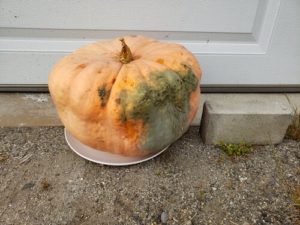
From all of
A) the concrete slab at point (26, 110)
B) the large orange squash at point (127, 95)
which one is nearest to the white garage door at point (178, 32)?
the concrete slab at point (26, 110)

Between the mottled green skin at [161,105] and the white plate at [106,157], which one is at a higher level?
the mottled green skin at [161,105]

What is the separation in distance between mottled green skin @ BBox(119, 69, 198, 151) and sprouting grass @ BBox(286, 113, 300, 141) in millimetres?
684

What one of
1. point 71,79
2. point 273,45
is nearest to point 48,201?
point 71,79

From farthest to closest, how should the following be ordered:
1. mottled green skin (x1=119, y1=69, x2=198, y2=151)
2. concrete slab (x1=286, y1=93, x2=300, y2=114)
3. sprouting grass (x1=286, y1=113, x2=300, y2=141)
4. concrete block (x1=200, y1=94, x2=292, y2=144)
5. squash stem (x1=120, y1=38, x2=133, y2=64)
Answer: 1. concrete slab (x1=286, y1=93, x2=300, y2=114)
2. sprouting grass (x1=286, y1=113, x2=300, y2=141)
3. concrete block (x1=200, y1=94, x2=292, y2=144)
4. squash stem (x1=120, y1=38, x2=133, y2=64)
5. mottled green skin (x1=119, y1=69, x2=198, y2=151)

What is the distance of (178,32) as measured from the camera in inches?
81.4

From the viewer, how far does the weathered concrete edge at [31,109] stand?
2.00 m

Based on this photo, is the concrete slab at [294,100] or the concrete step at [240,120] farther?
the concrete slab at [294,100]

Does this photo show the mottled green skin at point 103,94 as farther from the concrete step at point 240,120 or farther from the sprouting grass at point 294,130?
the sprouting grass at point 294,130

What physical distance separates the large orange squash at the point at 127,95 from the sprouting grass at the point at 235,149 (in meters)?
0.31

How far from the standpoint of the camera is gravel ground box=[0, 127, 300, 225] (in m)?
1.49

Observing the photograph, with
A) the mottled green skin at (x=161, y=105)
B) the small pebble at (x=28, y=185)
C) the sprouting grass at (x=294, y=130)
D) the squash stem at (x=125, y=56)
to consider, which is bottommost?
the small pebble at (x=28, y=185)

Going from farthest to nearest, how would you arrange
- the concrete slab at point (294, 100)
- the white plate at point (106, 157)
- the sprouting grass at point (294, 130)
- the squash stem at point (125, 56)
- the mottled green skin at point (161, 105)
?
the concrete slab at point (294, 100) < the sprouting grass at point (294, 130) < the white plate at point (106, 157) < the squash stem at point (125, 56) < the mottled green skin at point (161, 105)

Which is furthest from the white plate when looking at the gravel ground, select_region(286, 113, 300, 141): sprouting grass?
select_region(286, 113, 300, 141): sprouting grass

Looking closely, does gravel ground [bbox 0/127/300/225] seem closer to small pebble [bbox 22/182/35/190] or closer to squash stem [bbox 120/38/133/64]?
small pebble [bbox 22/182/35/190]
